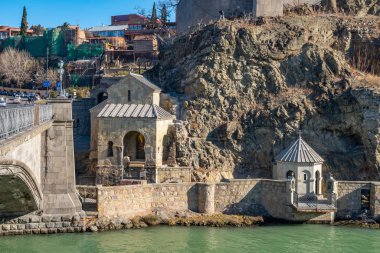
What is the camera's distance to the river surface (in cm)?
2128

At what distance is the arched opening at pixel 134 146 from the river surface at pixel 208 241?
6.50 metres

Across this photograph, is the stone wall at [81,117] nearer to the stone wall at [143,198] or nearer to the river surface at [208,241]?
the stone wall at [143,198]

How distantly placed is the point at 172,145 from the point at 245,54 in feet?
21.7

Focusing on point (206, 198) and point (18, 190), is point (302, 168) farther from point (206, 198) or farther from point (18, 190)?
point (18, 190)

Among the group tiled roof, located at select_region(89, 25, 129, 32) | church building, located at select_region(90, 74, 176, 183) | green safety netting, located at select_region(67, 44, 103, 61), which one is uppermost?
tiled roof, located at select_region(89, 25, 129, 32)

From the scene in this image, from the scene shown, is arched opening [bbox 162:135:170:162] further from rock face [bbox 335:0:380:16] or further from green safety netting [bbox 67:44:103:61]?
green safety netting [bbox 67:44:103:61]

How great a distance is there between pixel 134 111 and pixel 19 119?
14401 mm

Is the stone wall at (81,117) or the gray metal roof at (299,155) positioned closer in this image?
the gray metal roof at (299,155)

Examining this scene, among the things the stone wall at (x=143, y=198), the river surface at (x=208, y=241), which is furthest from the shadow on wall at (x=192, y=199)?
the river surface at (x=208, y=241)

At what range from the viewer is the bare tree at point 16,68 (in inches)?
2085

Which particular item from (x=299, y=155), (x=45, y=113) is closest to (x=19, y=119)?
(x=45, y=113)

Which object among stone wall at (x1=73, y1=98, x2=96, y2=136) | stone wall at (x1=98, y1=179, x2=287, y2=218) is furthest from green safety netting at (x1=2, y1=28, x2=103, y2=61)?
stone wall at (x1=98, y1=179, x2=287, y2=218)

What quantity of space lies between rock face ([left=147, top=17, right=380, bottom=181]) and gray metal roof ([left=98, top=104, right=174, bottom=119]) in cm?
136

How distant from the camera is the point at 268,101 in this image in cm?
3142
